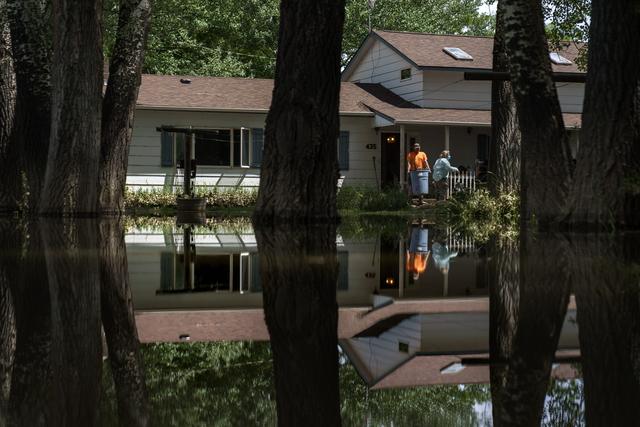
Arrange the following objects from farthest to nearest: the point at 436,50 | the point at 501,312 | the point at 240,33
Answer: the point at 240,33
the point at 436,50
the point at 501,312

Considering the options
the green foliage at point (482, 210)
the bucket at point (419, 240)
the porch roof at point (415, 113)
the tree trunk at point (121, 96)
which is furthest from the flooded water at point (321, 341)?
the porch roof at point (415, 113)

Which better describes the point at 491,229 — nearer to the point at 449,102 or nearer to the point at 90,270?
the point at 90,270

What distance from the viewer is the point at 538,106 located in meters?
12.4

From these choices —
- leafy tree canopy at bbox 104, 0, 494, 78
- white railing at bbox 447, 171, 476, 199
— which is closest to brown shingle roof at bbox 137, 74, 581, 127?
white railing at bbox 447, 171, 476, 199

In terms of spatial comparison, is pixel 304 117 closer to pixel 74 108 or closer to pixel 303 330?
pixel 74 108

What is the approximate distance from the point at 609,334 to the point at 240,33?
4358 centimetres

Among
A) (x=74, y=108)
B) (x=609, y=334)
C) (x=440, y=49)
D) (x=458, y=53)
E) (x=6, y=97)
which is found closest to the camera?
(x=609, y=334)

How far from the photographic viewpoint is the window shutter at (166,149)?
31.6 m

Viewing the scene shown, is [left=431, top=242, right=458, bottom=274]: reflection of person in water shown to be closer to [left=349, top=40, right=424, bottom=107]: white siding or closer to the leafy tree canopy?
[left=349, top=40, right=424, bottom=107]: white siding

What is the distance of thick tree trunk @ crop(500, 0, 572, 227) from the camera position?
12.3 m

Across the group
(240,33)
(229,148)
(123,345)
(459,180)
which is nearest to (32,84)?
(229,148)

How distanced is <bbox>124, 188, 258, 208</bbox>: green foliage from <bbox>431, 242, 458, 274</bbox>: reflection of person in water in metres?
20.0

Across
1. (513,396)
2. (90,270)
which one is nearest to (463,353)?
(513,396)

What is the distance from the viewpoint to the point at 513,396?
10.0 ft
